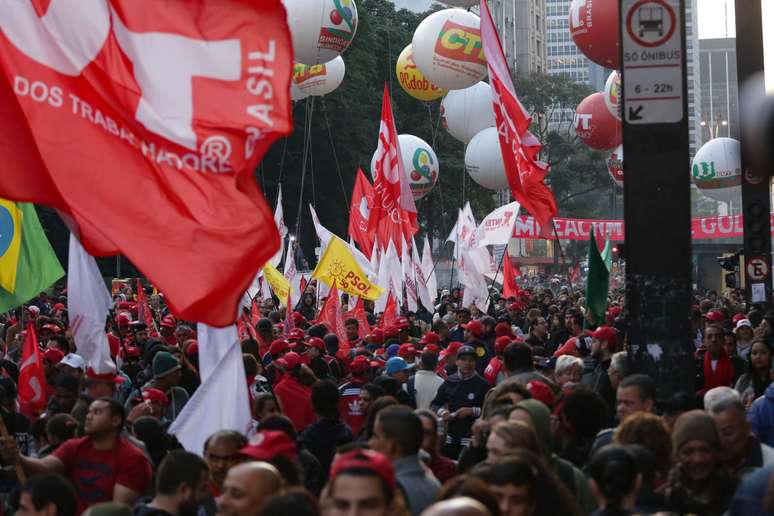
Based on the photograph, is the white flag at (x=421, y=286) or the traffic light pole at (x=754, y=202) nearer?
the traffic light pole at (x=754, y=202)

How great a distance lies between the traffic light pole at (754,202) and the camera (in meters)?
19.1

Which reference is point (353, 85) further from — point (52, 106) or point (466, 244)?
point (52, 106)

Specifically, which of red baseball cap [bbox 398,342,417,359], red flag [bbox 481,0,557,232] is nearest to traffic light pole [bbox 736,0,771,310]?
red flag [bbox 481,0,557,232]

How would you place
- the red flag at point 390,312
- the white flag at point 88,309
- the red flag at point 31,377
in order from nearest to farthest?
the white flag at point 88,309, the red flag at point 31,377, the red flag at point 390,312

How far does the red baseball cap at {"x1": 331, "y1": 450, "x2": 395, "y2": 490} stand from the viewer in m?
4.79

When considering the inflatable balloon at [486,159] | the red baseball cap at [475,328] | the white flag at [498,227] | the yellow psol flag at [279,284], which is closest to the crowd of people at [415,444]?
the red baseball cap at [475,328]

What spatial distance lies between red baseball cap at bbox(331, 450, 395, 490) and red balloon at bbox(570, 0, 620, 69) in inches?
607

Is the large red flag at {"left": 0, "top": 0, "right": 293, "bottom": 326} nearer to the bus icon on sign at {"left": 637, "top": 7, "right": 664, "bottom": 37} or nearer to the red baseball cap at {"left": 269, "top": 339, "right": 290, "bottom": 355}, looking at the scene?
the bus icon on sign at {"left": 637, "top": 7, "right": 664, "bottom": 37}

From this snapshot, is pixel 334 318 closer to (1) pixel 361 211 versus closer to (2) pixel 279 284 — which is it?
(2) pixel 279 284

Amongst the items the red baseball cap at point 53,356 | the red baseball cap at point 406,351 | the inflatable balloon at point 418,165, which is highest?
the inflatable balloon at point 418,165

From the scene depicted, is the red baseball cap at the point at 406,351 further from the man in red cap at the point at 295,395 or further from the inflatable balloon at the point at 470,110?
the inflatable balloon at the point at 470,110

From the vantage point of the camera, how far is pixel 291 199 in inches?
2194

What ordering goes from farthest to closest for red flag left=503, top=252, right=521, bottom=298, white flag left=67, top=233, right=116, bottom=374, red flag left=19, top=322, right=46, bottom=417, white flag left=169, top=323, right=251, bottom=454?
1. red flag left=503, top=252, right=521, bottom=298
2. red flag left=19, top=322, right=46, bottom=417
3. white flag left=67, top=233, right=116, bottom=374
4. white flag left=169, top=323, right=251, bottom=454

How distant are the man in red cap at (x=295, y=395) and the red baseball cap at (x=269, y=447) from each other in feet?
13.5
